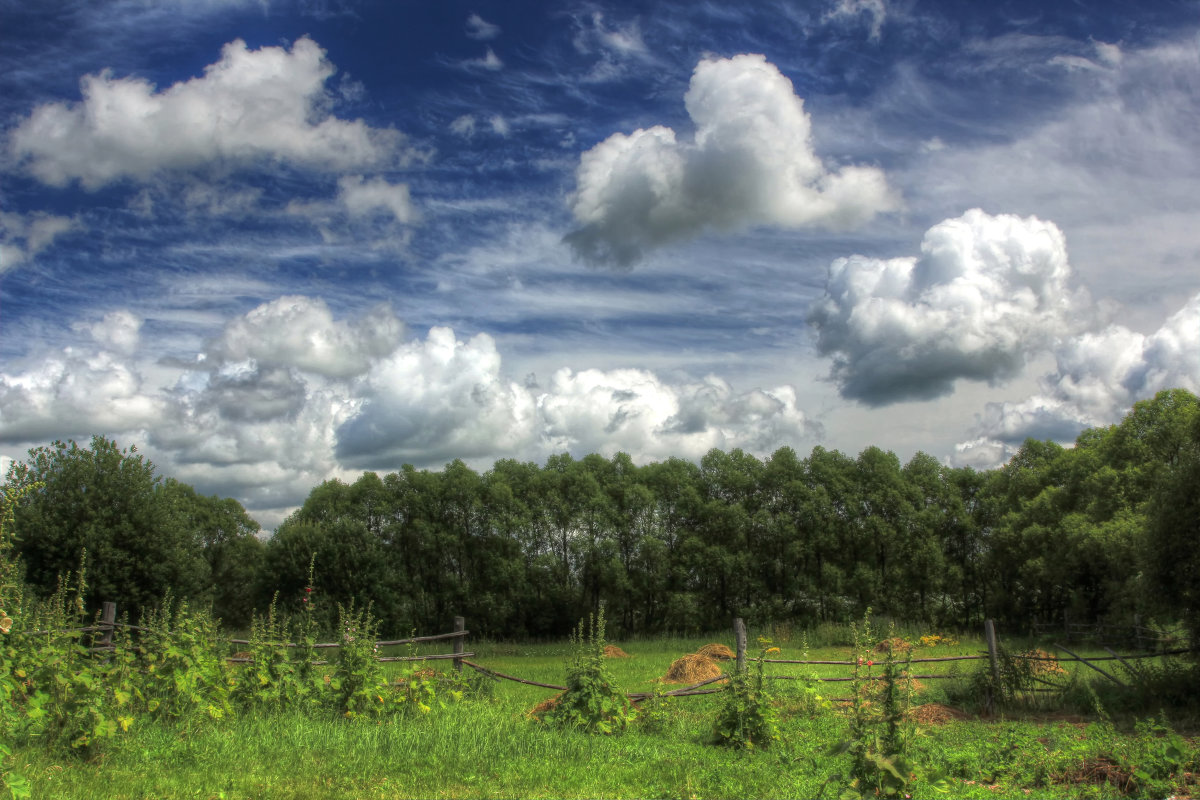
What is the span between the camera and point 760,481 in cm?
4106

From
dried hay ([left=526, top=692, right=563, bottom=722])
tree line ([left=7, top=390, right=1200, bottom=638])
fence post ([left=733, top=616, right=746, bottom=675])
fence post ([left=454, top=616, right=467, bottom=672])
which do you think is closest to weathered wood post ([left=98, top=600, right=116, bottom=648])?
fence post ([left=454, top=616, right=467, bottom=672])

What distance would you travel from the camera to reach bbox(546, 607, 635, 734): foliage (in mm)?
8938

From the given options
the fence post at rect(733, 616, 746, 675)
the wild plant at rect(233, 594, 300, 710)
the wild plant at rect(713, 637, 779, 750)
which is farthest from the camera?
the fence post at rect(733, 616, 746, 675)

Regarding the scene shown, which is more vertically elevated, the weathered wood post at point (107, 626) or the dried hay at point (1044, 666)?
the weathered wood post at point (107, 626)

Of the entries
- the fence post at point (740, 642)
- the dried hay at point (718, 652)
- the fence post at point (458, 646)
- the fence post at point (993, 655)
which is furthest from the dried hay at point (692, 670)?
the fence post at point (458, 646)

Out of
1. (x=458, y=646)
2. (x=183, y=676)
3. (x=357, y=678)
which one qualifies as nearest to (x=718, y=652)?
(x=458, y=646)

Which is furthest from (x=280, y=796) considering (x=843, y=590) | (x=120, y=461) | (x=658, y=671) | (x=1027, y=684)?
(x=843, y=590)

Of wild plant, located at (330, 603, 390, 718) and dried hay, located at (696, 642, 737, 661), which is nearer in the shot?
wild plant, located at (330, 603, 390, 718)

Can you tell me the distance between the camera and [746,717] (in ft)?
28.0

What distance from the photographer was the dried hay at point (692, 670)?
19.6m

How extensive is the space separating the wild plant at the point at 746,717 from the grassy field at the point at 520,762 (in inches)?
6.1

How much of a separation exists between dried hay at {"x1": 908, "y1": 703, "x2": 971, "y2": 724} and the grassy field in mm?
1727

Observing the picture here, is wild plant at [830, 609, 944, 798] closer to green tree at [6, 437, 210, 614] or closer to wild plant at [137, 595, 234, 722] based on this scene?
wild plant at [137, 595, 234, 722]

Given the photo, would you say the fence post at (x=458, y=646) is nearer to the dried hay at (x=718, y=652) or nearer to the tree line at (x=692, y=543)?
the dried hay at (x=718, y=652)
